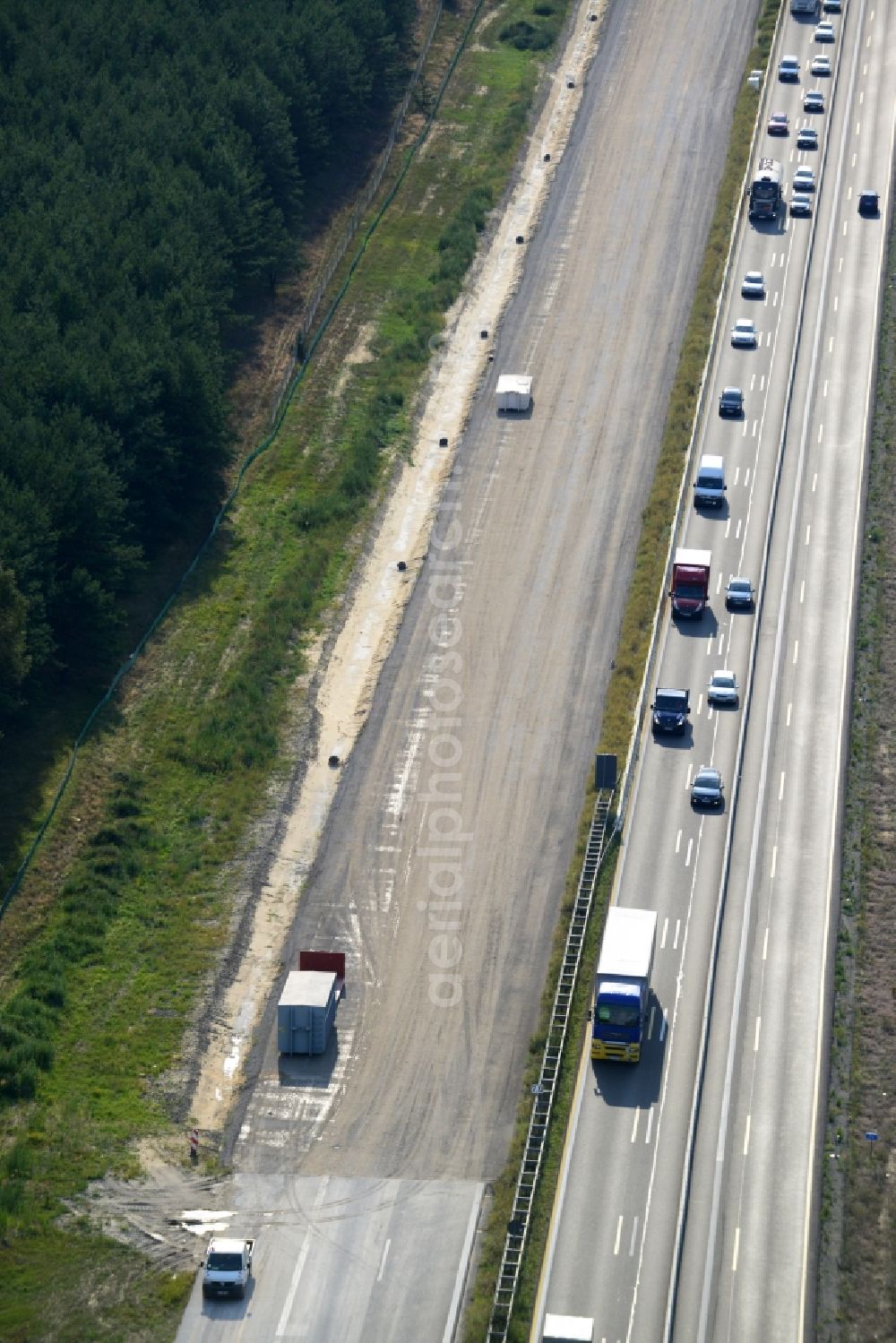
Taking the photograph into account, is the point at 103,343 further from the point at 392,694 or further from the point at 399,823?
the point at 399,823

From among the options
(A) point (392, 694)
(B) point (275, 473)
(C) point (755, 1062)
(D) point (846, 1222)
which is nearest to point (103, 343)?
(B) point (275, 473)

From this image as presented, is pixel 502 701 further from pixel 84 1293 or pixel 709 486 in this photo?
pixel 84 1293

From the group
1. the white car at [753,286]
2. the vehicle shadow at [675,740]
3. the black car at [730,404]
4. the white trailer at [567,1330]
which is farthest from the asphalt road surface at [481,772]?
the white trailer at [567,1330]

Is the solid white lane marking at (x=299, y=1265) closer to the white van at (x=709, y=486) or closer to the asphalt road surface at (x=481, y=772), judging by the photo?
the asphalt road surface at (x=481, y=772)

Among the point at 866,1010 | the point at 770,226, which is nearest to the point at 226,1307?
the point at 866,1010

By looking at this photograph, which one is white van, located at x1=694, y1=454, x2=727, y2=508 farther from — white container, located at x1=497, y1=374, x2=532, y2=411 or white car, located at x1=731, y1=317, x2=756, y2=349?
white car, located at x1=731, y1=317, x2=756, y2=349

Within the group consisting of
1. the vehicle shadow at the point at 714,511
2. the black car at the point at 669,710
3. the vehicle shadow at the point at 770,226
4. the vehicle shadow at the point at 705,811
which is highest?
the vehicle shadow at the point at 770,226

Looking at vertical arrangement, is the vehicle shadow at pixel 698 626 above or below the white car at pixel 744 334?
below
